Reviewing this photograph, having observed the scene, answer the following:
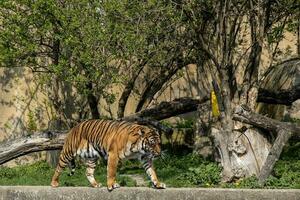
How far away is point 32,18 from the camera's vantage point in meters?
12.5

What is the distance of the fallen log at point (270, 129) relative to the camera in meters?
10.2

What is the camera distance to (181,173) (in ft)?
39.5

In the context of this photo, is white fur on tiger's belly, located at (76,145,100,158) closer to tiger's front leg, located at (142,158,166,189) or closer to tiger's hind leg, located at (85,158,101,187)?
tiger's hind leg, located at (85,158,101,187)

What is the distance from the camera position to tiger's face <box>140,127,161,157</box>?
932 centimetres

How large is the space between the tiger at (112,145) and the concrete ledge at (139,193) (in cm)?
15

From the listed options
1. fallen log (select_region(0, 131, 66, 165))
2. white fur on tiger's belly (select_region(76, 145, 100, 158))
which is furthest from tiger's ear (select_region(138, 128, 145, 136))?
fallen log (select_region(0, 131, 66, 165))

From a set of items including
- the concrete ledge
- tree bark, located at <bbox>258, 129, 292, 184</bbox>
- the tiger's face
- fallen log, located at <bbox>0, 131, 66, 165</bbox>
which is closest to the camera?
the concrete ledge

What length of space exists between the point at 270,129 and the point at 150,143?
2.44 m

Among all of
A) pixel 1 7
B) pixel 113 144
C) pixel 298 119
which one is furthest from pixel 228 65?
pixel 298 119

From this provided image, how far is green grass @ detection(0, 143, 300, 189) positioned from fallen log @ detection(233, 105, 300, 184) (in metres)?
0.17

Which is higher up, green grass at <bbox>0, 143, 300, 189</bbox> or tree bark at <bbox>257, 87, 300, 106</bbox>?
tree bark at <bbox>257, 87, 300, 106</bbox>

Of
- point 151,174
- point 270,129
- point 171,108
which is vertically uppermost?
point 171,108

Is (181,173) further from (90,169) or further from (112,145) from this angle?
(112,145)

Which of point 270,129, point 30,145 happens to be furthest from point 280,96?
point 30,145
